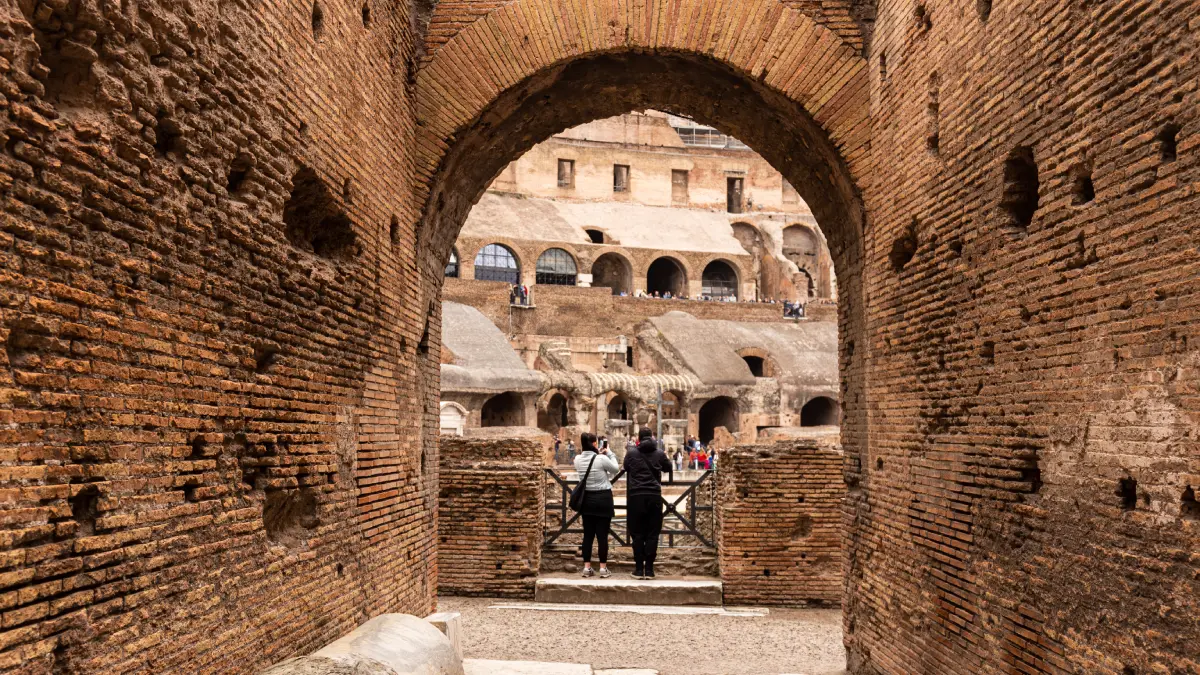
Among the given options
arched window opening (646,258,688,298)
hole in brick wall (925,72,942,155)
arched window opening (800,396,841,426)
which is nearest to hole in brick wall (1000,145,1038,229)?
hole in brick wall (925,72,942,155)

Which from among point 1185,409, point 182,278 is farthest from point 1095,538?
point 182,278

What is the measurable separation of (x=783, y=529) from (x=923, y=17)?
17.0ft

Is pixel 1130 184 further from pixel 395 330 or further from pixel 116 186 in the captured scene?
pixel 395 330

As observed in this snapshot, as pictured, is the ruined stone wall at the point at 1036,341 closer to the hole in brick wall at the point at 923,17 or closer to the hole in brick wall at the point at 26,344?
the hole in brick wall at the point at 923,17

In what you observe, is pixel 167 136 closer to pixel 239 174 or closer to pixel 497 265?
pixel 239 174

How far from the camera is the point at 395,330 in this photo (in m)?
6.67

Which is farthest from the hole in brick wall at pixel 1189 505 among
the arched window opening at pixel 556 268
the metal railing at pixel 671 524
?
the arched window opening at pixel 556 268

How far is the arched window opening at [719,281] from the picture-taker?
4277cm

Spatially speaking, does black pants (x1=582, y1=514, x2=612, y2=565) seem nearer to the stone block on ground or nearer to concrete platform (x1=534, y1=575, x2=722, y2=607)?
concrete platform (x1=534, y1=575, x2=722, y2=607)

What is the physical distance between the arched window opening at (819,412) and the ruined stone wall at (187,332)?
2682 centimetres

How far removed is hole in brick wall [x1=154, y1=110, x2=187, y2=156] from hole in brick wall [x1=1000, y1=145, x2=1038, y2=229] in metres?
3.80

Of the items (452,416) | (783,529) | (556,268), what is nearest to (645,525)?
(783,529)

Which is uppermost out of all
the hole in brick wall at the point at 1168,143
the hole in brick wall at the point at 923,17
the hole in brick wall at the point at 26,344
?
the hole in brick wall at the point at 923,17

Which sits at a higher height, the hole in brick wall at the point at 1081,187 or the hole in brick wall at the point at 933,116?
the hole in brick wall at the point at 933,116
